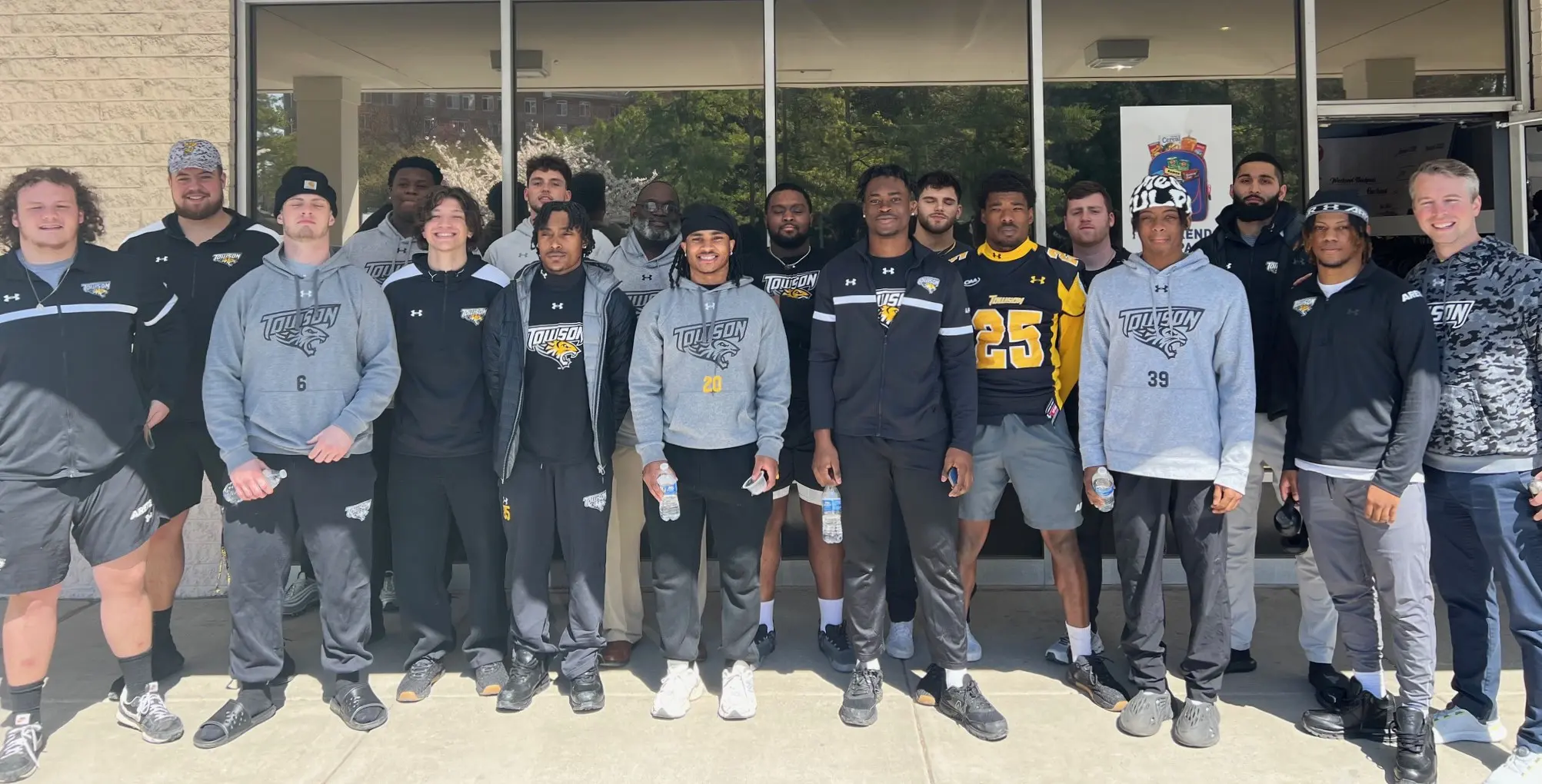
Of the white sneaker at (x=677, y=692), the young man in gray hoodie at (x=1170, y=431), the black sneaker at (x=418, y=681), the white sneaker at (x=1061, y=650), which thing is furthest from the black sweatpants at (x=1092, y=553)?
the black sneaker at (x=418, y=681)

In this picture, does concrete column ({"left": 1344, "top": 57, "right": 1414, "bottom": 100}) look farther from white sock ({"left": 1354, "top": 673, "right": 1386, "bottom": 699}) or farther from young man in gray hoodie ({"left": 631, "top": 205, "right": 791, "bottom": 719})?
young man in gray hoodie ({"left": 631, "top": 205, "right": 791, "bottom": 719})

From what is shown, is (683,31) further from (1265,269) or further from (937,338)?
(1265,269)

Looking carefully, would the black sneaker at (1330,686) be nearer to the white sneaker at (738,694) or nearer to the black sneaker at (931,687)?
the black sneaker at (931,687)

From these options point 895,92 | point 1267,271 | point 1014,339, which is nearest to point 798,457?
point 1014,339

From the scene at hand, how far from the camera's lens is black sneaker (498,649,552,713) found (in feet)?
14.1

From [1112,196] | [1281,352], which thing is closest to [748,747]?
[1281,352]

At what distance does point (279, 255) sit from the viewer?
14.1 ft

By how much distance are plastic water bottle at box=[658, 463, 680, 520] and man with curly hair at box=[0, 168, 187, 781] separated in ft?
6.79

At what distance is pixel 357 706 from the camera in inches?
165

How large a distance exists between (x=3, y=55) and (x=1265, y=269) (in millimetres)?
6742

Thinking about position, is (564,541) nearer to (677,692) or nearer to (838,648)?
(677,692)

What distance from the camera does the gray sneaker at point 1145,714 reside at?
4.02 metres

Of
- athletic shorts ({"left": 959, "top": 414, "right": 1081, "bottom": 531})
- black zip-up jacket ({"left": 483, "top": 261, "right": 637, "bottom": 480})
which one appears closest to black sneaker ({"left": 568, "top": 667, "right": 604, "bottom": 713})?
black zip-up jacket ({"left": 483, "top": 261, "right": 637, "bottom": 480})

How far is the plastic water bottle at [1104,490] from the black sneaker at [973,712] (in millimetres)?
895
